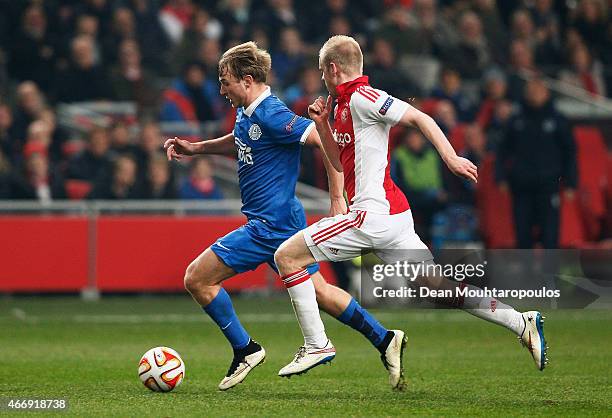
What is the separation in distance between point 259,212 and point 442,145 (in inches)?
67.1

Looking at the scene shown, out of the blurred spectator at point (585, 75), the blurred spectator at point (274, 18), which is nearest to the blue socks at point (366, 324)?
the blurred spectator at point (274, 18)

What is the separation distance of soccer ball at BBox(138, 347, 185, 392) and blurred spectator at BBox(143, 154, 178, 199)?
8.73 metres

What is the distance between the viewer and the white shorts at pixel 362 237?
318 inches

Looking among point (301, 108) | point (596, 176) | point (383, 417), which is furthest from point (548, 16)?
point (383, 417)

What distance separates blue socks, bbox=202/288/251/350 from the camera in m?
8.72

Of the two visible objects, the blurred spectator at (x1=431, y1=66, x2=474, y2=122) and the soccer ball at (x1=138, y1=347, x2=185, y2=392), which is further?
the blurred spectator at (x1=431, y1=66, x2=474, y2=122)

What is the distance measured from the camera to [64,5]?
65.4 ft

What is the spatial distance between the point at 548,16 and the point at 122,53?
25.5 ft

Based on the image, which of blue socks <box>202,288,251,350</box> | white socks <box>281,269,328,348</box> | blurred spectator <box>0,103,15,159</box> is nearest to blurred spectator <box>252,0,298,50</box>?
blurred spectator <box>0,103,15,159</box>

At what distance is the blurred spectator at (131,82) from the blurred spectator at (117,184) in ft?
6.32

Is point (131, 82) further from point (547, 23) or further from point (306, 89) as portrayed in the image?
point (547, 23)

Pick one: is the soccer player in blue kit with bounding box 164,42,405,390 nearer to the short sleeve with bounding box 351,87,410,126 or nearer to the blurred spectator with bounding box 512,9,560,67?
the short sleeve with bounding box 351,87,410,126

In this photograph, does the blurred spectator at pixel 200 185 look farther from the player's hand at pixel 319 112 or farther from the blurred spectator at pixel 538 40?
the player's hand at pixel 319 112

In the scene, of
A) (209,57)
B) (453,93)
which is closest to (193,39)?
(209,57)
